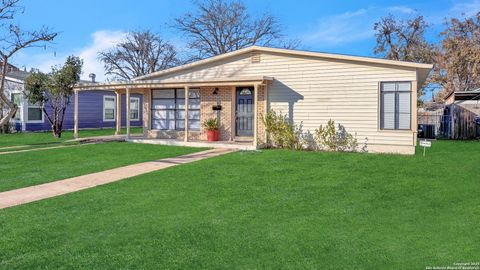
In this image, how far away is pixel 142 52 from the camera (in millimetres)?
38188

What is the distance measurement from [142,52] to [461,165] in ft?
111

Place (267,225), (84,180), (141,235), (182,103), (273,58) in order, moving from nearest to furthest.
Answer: (141,235)
(267,225)
(84,180)
(273,58)
(182,103)

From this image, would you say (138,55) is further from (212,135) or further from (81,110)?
(212,135)

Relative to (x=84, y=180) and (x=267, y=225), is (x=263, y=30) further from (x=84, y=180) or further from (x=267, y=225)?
(x=267, y=225)

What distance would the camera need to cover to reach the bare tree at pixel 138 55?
3791 cm

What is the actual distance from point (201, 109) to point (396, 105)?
23.7 ft

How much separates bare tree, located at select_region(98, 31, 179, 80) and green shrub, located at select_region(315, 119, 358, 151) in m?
27.9

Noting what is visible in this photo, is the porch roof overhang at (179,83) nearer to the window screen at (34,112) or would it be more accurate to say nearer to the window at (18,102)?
the window screen at (34,112)

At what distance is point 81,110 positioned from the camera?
23.7 m

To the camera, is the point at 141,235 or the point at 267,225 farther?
the point at 267,225

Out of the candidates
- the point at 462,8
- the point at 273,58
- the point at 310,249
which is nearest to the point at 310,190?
the point at 310,249

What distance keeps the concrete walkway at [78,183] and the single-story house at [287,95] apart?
407 cm

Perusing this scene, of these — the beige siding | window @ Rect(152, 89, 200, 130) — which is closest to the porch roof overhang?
the beige siding

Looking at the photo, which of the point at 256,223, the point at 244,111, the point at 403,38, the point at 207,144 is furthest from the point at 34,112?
the point at 403,38
